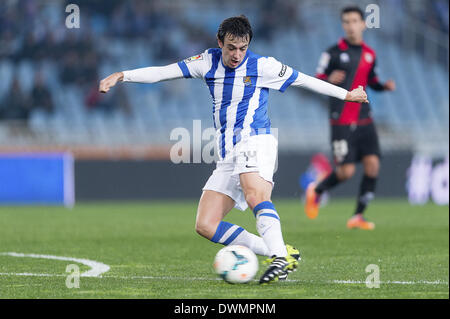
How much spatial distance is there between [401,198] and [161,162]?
4516 mm

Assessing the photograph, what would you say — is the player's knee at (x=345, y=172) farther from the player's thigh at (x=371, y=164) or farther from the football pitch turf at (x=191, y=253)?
the football pitch turf at (x=191, y=253)

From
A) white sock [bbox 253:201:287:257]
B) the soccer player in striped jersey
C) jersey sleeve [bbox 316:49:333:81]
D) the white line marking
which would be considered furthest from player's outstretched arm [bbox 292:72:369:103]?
jersey sleeve [bbox 316:49:333:81]

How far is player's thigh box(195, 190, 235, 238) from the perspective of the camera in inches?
249

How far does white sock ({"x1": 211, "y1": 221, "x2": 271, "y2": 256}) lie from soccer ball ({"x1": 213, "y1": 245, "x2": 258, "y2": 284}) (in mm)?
527

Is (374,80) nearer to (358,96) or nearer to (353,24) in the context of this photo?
(353,24)

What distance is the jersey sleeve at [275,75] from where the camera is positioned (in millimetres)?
6273

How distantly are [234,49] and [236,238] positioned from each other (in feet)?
4.26

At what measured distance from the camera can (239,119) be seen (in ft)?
20.6

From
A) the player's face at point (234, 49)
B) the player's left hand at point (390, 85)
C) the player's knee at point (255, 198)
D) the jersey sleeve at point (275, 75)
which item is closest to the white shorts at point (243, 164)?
the player's knee at point (255, 198)

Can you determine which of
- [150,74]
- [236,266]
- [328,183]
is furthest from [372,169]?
[236,266]
